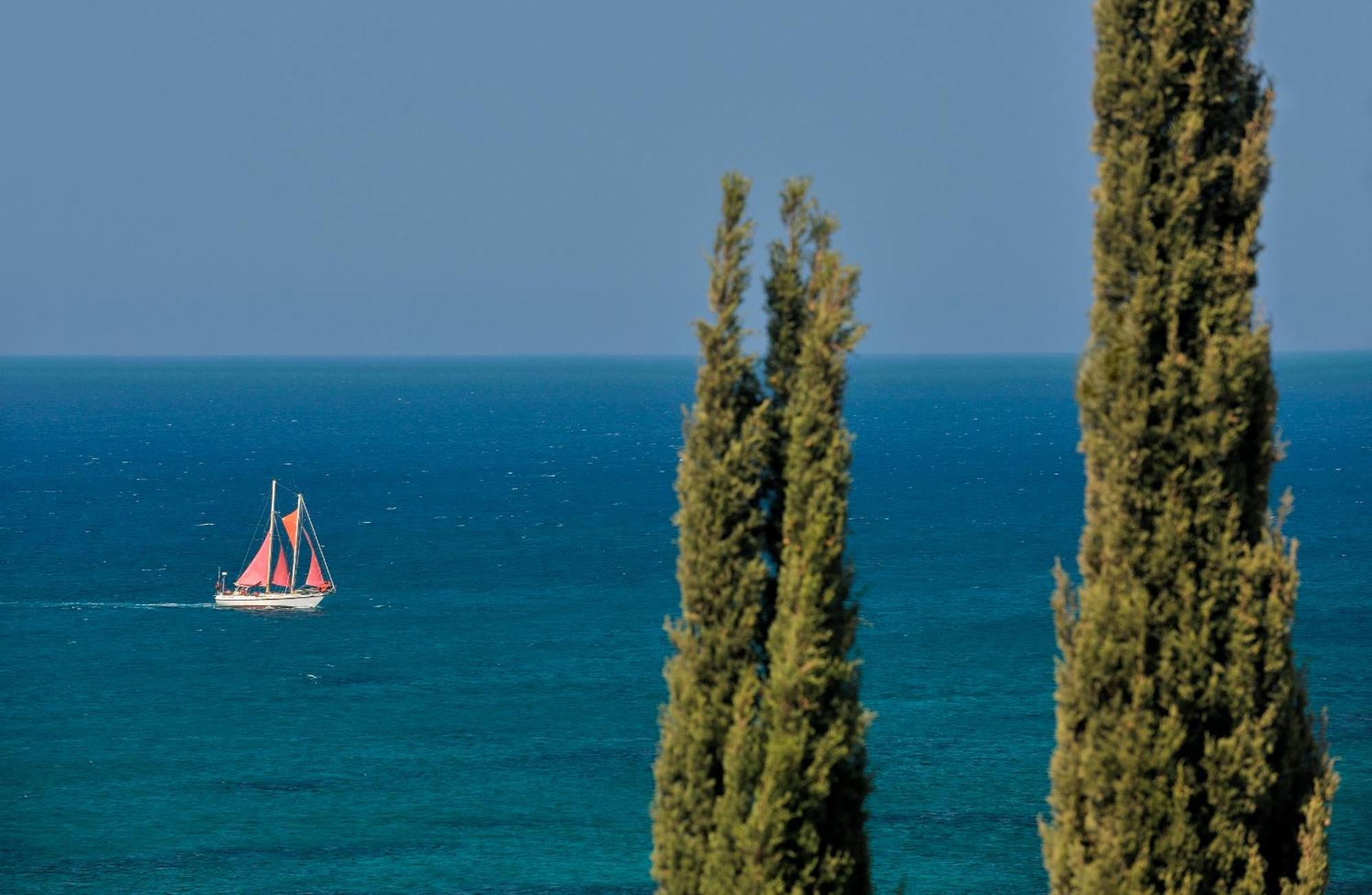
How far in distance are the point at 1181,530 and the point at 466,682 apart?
137ft

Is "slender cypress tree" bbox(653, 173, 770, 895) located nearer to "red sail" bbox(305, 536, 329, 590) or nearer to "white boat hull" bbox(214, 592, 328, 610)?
"white boat hull" bbox(214, 592, 328, 610)

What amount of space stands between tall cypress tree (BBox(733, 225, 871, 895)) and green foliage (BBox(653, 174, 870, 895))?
0.01 meters

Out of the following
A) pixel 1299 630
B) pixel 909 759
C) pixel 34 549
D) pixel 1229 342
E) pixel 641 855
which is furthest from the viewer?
pixel 34 549

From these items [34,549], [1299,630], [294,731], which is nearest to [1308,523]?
[1299,630]

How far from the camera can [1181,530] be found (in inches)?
406

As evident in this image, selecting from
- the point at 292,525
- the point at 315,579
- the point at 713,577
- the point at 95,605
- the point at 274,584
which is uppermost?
the point at 713,577

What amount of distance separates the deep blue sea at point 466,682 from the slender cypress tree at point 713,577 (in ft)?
4.78

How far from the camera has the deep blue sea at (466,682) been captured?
33938mm

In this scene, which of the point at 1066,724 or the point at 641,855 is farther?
the point at 641,855

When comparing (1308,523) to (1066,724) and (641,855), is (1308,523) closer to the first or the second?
(641,855)

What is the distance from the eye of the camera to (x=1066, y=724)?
419 inches

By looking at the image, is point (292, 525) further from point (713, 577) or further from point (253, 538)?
point (713, 577)

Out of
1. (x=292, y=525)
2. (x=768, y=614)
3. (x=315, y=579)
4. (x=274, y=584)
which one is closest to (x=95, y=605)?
(x=274, y=584)

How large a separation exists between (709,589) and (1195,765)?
355 cm
